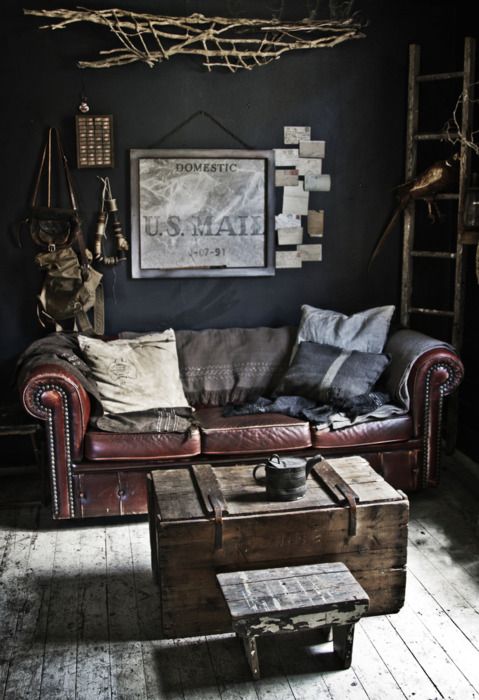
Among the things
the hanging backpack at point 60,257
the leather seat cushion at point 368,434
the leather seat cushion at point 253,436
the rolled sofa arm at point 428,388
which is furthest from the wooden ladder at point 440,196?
the hanging backpack at point 60,257

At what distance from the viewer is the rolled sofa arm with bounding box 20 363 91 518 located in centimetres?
404

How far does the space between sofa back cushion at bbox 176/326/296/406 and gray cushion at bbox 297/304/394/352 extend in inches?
5.5

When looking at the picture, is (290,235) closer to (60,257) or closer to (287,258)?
(287,258)

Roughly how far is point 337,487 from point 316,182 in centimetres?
239

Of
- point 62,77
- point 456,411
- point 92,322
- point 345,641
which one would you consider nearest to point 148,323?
point 92,322

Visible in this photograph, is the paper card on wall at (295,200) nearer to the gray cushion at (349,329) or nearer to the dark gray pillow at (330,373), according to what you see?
the gray cushion at (349,329)

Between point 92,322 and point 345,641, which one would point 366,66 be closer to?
point 92,322

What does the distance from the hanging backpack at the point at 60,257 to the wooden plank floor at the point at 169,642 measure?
4.59ft

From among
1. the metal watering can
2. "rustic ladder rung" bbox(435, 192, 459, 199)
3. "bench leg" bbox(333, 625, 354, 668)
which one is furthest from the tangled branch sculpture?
"bench leg" bbox(333, 625, 354, 668)

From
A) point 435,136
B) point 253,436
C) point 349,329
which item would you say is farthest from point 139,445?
point 435,136

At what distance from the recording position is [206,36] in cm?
475

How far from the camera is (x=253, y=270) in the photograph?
512cm

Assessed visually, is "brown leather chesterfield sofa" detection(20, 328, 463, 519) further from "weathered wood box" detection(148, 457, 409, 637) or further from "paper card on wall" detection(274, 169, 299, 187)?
"paper card on wall" detection(274, 169, 299, 187)

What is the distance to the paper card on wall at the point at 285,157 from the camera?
5027 mm
